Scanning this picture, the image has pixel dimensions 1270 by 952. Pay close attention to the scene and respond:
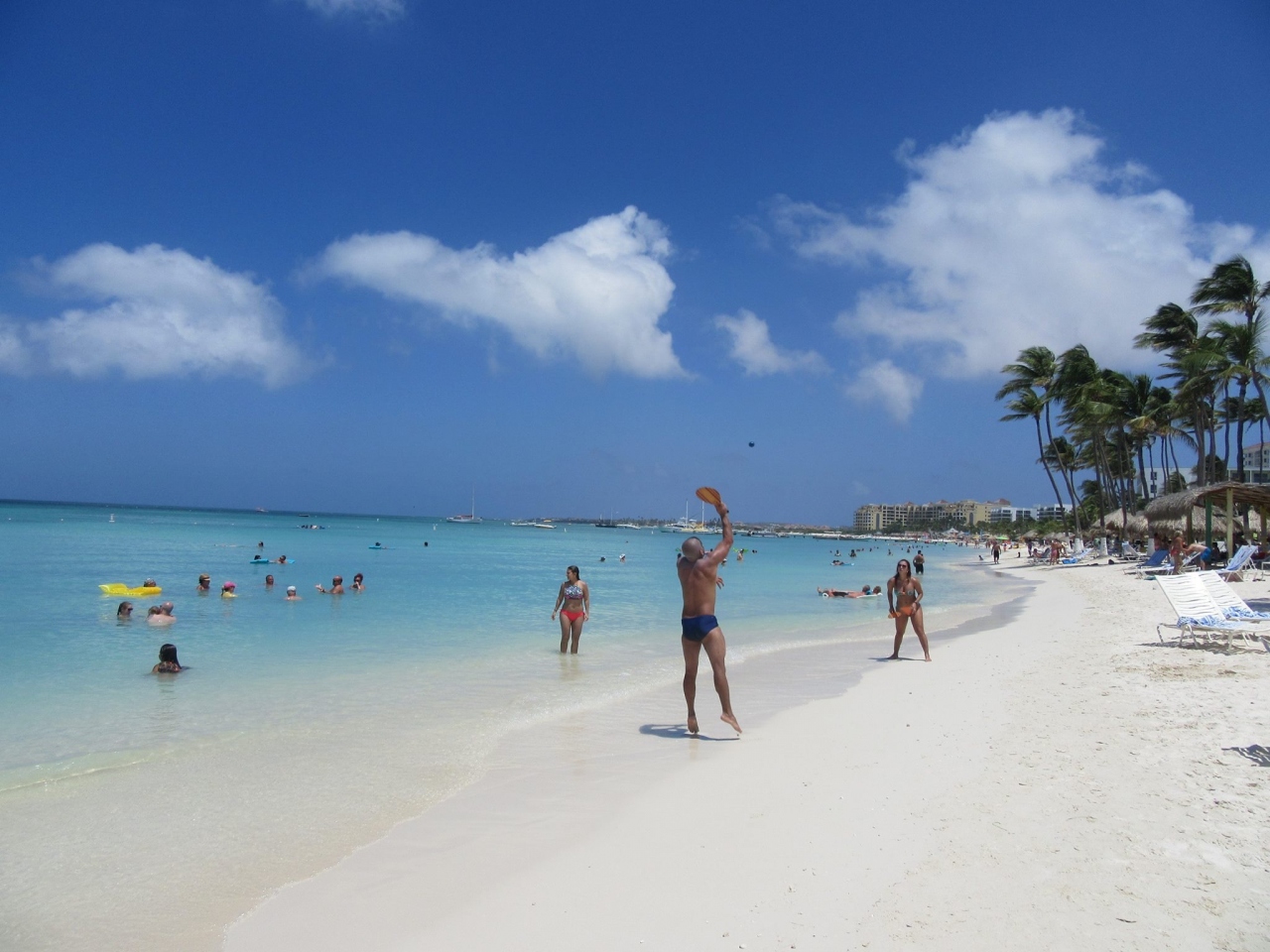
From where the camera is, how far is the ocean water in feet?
13.4

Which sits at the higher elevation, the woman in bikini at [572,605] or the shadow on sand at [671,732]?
the woman in bikini at [572,605]

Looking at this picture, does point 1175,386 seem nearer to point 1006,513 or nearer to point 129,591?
point 129,591

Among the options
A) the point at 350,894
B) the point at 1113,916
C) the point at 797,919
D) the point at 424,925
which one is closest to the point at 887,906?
the point at 797,919

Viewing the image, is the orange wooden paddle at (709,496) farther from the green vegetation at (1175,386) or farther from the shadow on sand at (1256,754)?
the green vegetation at (1175,386)

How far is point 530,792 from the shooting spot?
5.35 meters

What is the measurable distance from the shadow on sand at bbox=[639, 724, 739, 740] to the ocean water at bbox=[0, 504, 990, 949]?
58cm

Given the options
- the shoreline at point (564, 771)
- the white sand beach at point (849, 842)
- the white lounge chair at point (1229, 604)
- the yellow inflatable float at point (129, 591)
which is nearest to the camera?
the white sand beach at point (849, 842)

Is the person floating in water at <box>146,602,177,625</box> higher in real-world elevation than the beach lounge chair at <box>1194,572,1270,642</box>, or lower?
lower

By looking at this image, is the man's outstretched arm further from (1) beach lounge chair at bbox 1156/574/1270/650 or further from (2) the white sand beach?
(1) beach lounge chair at bbox 1156/574/1270/650

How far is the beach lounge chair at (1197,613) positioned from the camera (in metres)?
9.62

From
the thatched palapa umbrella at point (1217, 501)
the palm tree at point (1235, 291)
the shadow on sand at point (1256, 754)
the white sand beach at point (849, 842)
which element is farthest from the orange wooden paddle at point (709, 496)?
the palm tree at point (1235, 291)

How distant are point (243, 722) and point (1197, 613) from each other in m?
11.3

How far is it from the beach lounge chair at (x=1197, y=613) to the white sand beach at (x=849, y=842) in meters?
2.72

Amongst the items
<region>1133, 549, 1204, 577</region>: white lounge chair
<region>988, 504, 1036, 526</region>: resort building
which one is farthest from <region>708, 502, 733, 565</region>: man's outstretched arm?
<region>988, 504, 1036, 526</region>: resort building
